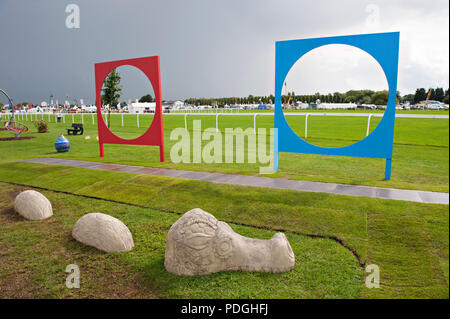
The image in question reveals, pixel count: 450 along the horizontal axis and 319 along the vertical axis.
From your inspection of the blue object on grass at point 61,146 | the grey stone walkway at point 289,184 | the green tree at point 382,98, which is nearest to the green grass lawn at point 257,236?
the grey stone walkway at point 289,184

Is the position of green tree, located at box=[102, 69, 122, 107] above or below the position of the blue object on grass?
above

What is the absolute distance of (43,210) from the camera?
5625 mm

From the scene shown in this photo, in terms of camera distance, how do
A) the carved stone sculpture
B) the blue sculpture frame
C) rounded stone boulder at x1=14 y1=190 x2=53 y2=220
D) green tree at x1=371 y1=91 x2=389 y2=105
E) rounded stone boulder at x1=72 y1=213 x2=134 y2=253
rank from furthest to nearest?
green tree at x1=371 y1=91 x2=389 y2=105
the blue sculpture frame
rounded stone boulder at x1=14 y1=190 x2=53 y2=220
rounded stone boulder at x1=72 y1=213 x2=134 y2=253
the carved stone sculpture

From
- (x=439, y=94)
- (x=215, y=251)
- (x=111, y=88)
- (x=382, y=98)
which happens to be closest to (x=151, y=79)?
(x=111, y=88)

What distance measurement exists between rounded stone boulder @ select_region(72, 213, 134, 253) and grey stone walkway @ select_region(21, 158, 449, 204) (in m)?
2.79

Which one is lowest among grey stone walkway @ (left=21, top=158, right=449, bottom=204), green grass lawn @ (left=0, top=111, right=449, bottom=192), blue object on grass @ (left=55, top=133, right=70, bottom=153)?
grey stone walkway @ (left=21, top=158, right=449, bottom=204)

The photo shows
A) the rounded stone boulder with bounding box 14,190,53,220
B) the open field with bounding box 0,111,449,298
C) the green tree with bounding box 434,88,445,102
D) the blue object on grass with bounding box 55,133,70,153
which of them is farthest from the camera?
the blue object on grass with bounding box 55,133,70,153

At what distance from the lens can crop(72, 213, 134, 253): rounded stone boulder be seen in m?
4.23

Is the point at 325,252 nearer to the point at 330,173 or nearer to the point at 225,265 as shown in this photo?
the point at 225,265

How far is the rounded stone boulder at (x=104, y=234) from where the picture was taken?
423 cm

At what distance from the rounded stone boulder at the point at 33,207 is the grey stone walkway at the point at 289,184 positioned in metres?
2.47

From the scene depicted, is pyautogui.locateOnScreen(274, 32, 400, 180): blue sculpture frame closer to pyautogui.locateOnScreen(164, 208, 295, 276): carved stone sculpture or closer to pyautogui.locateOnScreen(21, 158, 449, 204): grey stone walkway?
pyautogui.locateOnScreen(21, 158, 449, 204): grey stone walkway

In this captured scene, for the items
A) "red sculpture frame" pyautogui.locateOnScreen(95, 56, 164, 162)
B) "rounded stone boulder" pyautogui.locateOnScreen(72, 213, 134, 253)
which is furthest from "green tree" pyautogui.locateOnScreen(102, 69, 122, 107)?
"rounded stone boulder" pyautogui.locateOnScreen(72, 213, 134, 253)

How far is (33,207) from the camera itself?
5.57m
